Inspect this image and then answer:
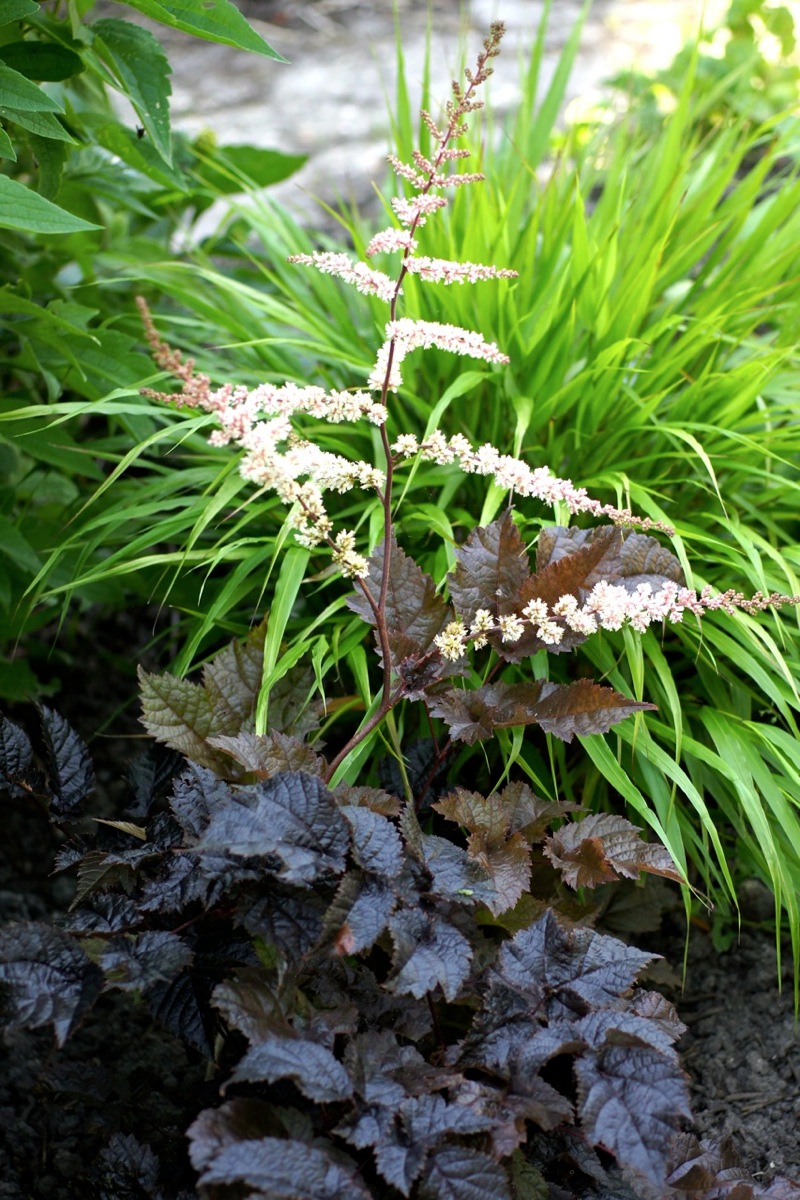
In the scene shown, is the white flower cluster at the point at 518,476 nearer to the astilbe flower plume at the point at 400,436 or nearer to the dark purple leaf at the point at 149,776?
the astilbe flower plume at the point at 400,436

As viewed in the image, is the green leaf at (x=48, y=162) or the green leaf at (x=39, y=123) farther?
the green leaf at (x=48, y=162)

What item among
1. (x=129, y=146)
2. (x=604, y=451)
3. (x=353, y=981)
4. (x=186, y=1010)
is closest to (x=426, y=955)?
(x=353, y=981)

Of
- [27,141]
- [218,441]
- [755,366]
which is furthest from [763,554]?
[27,141]

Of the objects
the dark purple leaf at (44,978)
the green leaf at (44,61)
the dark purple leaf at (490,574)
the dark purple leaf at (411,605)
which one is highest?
the green leaf at (44,61)

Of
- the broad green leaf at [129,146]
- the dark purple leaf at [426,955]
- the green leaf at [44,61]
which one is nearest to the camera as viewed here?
the dark purple leaf at [426,955]

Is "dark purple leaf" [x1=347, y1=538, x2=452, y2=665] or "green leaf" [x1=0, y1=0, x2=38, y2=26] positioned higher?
"green leaf" [x1=0, y1=0, x2=38, y2=26]

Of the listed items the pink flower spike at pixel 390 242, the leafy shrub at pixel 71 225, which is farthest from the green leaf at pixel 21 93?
the pink flower spike at pixel 390 242

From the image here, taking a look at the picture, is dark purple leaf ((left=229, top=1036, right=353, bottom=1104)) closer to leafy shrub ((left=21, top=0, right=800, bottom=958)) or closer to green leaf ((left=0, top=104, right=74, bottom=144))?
leafy shrub ((left=21, top=0, right=800, bottom=958))

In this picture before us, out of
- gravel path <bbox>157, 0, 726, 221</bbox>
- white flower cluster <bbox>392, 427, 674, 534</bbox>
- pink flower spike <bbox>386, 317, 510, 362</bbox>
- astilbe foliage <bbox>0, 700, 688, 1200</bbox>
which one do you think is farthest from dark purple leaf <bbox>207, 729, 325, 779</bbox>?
gravel path <bbox>157, 0, 726, 221</bbox>

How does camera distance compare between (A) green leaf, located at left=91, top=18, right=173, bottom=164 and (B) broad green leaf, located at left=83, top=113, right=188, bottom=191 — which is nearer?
(A) green leaf, located at left=91, top=18, right=173, bottom=164
